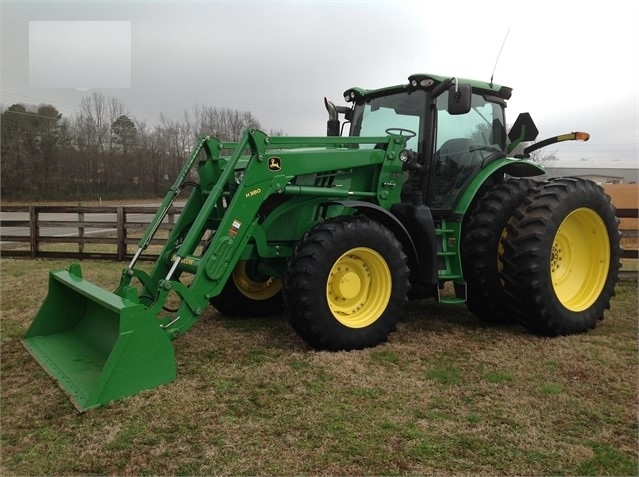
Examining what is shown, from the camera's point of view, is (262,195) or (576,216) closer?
(262,195)

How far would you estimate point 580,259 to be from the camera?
5.55 m

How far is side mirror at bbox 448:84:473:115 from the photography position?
4.73 metres

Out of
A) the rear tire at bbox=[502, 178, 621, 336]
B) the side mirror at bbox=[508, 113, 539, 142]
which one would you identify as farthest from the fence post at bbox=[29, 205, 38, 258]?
the rear tire at bbox=[502, 178, 621, 336]

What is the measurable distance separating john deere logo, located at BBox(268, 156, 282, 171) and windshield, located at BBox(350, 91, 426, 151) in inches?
48.8

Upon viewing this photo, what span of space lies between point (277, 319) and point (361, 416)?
2.57 m

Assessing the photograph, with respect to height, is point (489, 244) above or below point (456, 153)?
below

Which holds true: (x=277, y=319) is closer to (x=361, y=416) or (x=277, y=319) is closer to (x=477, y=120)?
(x=361, y=416)

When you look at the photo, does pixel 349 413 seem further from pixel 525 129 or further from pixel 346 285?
pixel 525 129

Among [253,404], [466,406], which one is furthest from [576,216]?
[253,404]

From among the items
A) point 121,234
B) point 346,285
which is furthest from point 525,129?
point 121,234

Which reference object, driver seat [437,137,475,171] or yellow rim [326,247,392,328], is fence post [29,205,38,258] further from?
driver seat [437,137,475,171]

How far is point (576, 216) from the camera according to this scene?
17.7 ft

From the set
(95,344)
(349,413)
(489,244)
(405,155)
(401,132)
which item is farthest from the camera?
(401,132)

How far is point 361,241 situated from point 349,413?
1.59 metres
